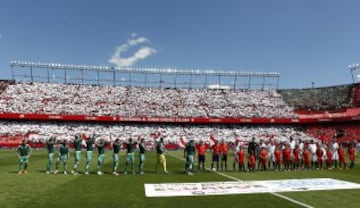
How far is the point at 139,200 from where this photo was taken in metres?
13.6

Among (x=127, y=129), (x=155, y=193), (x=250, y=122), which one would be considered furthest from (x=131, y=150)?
(x=250, y=122)

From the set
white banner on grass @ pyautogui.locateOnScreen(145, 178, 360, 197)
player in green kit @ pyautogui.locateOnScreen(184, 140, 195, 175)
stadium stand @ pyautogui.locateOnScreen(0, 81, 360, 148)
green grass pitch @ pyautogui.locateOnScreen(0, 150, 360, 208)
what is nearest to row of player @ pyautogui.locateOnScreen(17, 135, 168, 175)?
player in green kit @ pyautogui.locateOnScreen(184, 140, 195, 175)

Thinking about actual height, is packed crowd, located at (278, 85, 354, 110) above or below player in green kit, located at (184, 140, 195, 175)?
above

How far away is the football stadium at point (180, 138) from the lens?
52.3ft

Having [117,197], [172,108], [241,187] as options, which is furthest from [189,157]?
[172,108]

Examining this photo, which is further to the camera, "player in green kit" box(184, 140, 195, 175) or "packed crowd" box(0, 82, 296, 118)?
"packed crowd" box(0, 82, 296, 118)

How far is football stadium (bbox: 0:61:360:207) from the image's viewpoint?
1595cm

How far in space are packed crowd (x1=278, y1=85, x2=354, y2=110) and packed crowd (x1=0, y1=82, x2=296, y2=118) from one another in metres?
2.33

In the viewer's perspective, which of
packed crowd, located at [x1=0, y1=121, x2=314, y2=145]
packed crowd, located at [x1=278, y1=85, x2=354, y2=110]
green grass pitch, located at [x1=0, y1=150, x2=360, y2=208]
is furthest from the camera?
packed crowd, located at [x1=278, y1=85, x2=354, y2=110]

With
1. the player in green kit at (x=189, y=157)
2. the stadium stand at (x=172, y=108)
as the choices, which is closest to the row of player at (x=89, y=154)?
the player in green kit at (x=189, y=157)

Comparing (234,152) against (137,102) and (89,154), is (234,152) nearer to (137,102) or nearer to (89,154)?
(89,154)

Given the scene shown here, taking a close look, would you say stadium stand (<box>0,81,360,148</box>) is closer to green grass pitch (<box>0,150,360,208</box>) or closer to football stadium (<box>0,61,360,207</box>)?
football stadium (<box>0,61,360,207</box>)

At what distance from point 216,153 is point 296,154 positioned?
215 inches

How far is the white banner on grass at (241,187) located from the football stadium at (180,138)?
44 millimetres
